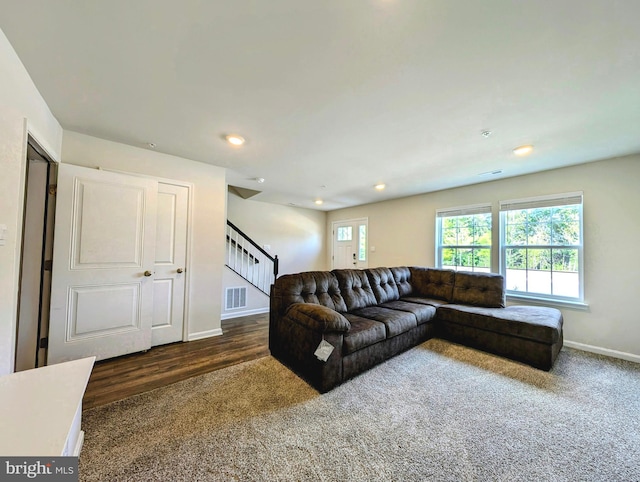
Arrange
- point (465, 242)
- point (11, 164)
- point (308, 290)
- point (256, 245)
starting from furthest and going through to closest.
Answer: point (256, 245)
point (465, 242)
point (308, 290)
point (11, 164)

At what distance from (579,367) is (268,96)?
3.91 m

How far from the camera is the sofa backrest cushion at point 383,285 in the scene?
3.48 m

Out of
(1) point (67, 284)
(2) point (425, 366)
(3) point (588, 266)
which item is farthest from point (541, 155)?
(1) point (67, 284)

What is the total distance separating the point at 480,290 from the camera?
134 inches

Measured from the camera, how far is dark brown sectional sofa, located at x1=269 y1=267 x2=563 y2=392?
218cm

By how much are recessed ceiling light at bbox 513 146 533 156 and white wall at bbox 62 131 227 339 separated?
3.55m

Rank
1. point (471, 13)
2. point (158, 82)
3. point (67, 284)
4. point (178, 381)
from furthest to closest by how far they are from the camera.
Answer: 1. point (67, 284)
2. point (178, 381)
3. point (158, 82)
4. point (471, 13)

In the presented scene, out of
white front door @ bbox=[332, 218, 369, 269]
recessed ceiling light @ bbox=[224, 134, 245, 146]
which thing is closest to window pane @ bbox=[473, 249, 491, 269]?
white front door @ bbox=[332, 218, 369, 269]

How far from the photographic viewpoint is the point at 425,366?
2525mm

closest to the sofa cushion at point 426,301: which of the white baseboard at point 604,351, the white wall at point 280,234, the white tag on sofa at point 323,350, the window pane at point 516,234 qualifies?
the window pane at point 516,234

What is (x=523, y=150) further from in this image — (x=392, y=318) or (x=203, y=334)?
(x=203, y=334)

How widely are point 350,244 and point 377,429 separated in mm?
4729

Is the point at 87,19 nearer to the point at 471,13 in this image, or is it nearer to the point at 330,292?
the point at 471,13

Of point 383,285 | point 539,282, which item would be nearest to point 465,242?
point 539,282
